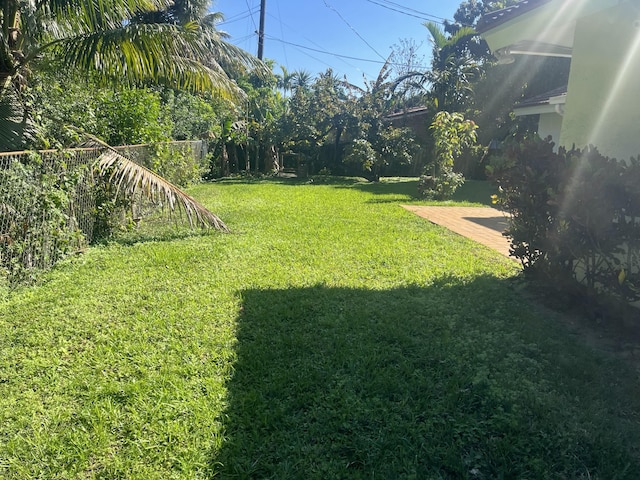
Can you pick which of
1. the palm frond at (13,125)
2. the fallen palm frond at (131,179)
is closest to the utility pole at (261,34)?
the fallen palm frond at (131,179)

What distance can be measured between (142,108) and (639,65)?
9166 millimetres

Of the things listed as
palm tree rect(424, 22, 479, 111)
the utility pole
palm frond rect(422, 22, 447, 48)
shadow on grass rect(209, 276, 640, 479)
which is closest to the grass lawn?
shadow on grass rect(209, 276, 640, 479)

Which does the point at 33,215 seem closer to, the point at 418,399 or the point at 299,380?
the point at 299,380

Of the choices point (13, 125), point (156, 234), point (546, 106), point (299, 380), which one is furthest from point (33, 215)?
point (546, 106)

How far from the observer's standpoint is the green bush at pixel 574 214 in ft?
12.1

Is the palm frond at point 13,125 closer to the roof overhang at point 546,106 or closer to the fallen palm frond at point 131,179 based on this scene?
the fallen palm frond at point 131,179

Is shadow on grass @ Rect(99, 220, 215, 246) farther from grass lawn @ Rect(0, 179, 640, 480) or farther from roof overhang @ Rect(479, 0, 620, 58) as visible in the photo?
roof overhang @ Rect(479, 0, 620, 58)

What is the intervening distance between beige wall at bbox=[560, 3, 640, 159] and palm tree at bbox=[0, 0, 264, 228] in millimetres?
5854

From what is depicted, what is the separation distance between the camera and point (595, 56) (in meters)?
4.80

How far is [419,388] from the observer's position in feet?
9.99

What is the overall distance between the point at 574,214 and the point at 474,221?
6237 millimetres

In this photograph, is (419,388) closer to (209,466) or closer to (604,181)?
(209,466)

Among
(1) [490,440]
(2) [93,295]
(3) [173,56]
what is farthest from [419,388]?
(3) [173,56]

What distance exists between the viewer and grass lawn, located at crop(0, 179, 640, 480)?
2.37m
